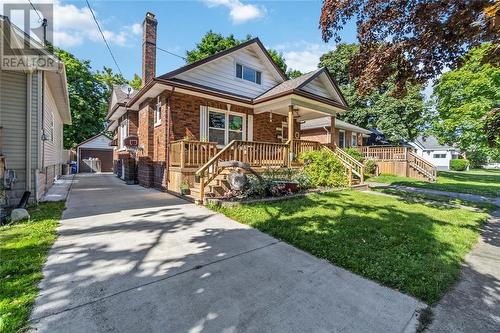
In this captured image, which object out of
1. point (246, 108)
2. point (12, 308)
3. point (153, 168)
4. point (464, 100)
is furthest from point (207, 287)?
point (464, 100)

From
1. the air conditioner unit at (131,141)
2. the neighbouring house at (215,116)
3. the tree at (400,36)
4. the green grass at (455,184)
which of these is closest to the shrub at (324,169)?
the neighbouring house at (215,116)

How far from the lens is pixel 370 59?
20.5 ft

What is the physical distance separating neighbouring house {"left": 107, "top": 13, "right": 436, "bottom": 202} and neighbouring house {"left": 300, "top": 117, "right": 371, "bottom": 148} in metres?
8.20

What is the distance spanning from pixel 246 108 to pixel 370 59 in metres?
6.32

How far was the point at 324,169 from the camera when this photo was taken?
10.3 meters

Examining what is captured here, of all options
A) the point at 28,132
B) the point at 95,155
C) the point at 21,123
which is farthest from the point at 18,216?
the point at 95,155

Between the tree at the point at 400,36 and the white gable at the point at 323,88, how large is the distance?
5.00 metres

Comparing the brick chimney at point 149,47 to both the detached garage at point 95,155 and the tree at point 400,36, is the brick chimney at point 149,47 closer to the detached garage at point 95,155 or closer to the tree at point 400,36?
the tree at point 400,36

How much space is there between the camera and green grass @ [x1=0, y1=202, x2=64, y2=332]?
2.12 metres

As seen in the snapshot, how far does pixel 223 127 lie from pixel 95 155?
21668mm

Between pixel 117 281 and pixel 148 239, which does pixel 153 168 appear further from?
pixel 117 281

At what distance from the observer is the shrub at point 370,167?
1767 cm

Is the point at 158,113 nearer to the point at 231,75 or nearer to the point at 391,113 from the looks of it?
the point at 231,75

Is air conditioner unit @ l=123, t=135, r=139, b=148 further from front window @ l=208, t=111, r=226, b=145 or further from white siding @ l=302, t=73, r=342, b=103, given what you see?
white siding @ l=302, t=73, r=342, b=103
